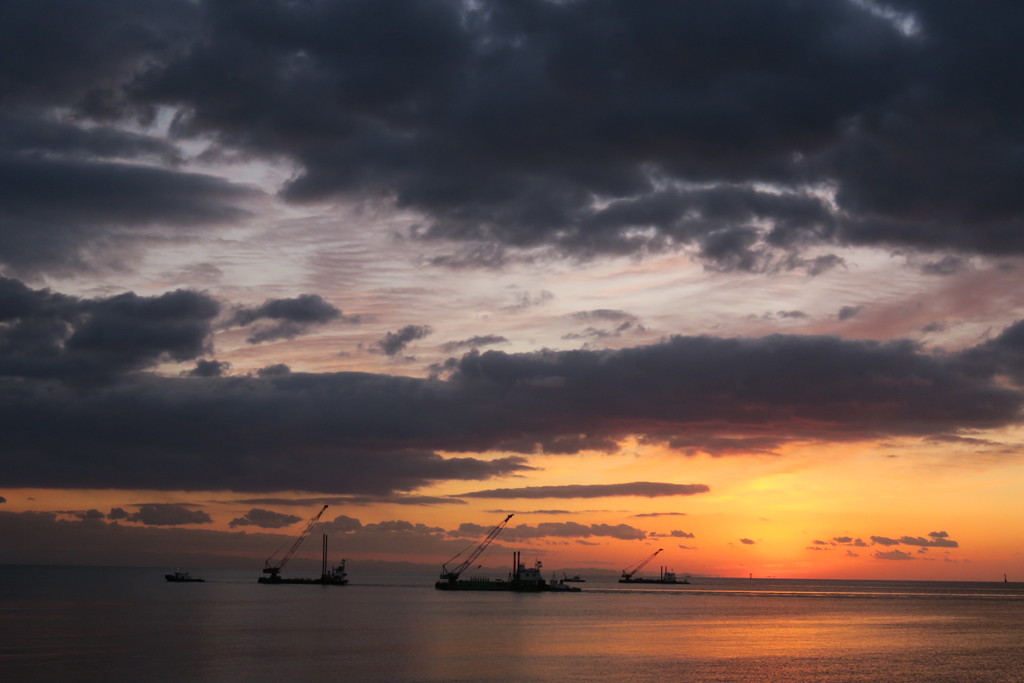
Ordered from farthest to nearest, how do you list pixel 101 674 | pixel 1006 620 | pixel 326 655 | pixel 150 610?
pixel 1006 620 < pixel 150 610 < pixel 326 655 < pixel 101 674

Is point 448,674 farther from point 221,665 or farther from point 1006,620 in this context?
point 1006,620

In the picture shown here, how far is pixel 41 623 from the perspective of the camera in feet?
453

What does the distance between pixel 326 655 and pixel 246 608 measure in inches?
3573

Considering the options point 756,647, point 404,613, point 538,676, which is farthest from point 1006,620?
point 538,676

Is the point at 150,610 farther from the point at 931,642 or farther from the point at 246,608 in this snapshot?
the point at 931,642

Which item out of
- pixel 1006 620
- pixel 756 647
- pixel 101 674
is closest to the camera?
pixel 101 674

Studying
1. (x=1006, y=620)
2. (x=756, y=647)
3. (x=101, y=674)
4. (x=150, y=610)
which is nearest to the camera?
(x=101, y=674)

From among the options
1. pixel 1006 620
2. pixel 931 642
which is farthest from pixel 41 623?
pixel 1006 620

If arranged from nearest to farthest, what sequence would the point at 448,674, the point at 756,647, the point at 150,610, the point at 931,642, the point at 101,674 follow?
the point at 101,674, the point at 448,674, the point at 756,647, the point at 931,642, the point at 150,610

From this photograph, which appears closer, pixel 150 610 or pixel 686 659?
pixel 686 659

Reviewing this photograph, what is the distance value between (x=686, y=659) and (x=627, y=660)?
26.6 feet

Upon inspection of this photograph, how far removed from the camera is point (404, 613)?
17662 centimetres

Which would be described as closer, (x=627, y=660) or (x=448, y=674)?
(x=448, y=674)

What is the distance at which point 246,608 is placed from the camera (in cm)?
18425
